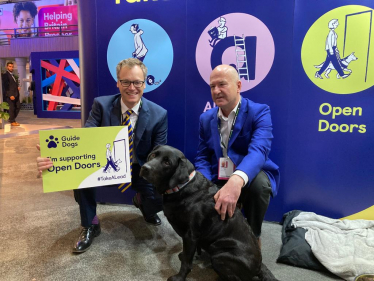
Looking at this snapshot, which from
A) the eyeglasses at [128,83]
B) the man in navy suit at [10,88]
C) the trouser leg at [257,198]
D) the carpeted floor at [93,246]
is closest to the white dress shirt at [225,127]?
the trouser leg at [257,198]

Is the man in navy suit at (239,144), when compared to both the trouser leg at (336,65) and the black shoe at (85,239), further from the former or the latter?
the black shoe at (85,239)

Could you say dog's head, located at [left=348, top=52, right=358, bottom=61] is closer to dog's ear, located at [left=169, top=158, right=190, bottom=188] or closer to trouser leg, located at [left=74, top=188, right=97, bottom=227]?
dog's ear, located at [left=169, top=158, right=190, bottom=188]

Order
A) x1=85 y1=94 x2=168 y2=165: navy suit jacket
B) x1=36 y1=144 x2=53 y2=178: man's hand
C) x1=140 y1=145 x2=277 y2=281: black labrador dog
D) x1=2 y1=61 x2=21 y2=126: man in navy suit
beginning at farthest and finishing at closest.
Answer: x1=2 y1=61 x2=21 y2=126: man in navy suit → x1=85 y1=94 x2=168 y2=165: navy suit jacket → x1=36 y1=144 x2=53 y2=178: man's hand → x1=140 y1=145 x2=277 y2=281: black labrador dog

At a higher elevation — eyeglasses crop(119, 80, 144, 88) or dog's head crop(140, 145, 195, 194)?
eyeglasses crop(119, 80, 144, 88)

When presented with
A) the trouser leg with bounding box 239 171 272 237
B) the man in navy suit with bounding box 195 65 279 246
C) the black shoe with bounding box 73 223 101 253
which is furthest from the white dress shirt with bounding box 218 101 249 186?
the black shoe with bounding box 73 223 101 253

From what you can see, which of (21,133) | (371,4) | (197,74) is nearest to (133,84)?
(197,74)

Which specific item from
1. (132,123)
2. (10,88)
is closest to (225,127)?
(132,123)

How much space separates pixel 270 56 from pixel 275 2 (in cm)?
46

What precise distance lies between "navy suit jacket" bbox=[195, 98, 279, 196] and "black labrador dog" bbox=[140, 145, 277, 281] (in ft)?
1.21

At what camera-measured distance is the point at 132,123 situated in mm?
2223

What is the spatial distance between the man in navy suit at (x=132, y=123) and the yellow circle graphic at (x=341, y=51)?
1.44 metres

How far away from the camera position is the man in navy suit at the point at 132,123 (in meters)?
2.06

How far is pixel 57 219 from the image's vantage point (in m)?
2.62

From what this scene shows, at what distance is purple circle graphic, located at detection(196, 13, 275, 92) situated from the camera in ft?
7.77
